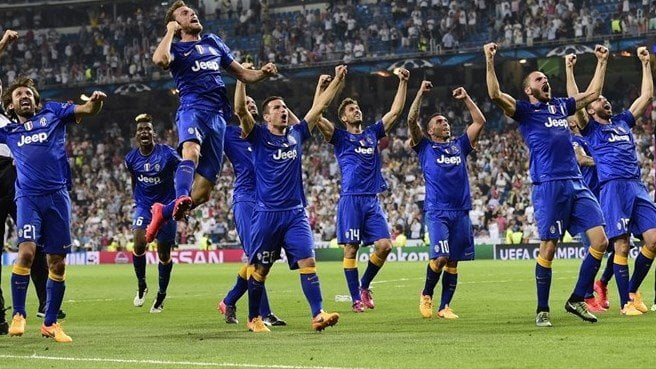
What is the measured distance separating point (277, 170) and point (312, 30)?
40.7m

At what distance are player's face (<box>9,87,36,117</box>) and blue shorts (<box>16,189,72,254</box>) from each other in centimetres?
94

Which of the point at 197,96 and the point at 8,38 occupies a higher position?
the point at 8,38

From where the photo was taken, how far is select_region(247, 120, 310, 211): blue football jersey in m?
12.7

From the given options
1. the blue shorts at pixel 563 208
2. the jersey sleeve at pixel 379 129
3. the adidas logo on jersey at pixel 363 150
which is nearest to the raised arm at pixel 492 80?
the blue shorts at pixel 563 208

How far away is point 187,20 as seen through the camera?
42.5 feet

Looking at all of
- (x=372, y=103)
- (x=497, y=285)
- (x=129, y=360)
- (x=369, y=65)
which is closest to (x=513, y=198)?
(x=369, y=65)

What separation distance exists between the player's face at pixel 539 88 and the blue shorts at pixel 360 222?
467 cm

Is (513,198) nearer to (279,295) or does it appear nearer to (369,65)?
(369,65)

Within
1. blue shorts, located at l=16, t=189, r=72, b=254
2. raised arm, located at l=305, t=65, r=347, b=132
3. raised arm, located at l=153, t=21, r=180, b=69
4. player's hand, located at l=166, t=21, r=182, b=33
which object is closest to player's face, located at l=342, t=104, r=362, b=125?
raised arm, located at l=305, t=65, r=347, b=132

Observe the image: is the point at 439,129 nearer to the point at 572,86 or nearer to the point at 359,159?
the point at 572,86

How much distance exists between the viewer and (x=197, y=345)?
1145 cm

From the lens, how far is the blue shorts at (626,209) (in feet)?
48.3

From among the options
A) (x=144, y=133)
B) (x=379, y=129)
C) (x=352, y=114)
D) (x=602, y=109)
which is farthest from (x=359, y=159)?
Result: (x=602, y=109)

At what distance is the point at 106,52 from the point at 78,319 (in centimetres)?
4164
